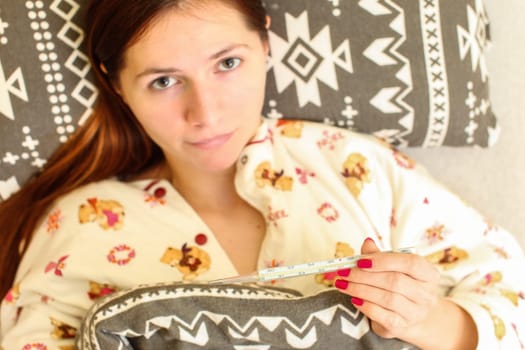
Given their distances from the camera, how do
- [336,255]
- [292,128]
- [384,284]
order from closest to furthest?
1. [384,284]
2. [336,255]
3. [292,128]

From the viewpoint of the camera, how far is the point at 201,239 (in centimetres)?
116

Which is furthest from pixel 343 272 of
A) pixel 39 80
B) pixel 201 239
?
pixel 39 80

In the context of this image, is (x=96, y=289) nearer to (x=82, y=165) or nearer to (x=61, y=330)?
(x=61, y=330)

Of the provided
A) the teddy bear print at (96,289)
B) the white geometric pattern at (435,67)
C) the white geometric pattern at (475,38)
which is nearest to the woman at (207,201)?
the teddy bear print at (96,289)

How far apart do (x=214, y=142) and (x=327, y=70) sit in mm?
303

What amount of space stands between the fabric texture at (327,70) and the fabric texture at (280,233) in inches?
3.2

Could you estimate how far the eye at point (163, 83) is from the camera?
3.26ft

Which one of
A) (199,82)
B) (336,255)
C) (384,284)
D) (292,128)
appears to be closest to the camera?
(384,284)

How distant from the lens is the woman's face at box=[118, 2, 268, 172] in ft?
3.09

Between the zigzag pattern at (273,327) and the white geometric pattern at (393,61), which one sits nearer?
the zigzag pattern at (273,327)

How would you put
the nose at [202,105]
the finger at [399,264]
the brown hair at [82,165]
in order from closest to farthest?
the finger at [399,264], the nose at [202,105], the brown hair at [82,165]

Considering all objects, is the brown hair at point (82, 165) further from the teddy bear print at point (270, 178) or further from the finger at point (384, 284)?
the finger at point (384, 284)

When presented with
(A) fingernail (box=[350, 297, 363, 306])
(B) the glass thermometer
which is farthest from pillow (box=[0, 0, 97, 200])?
(A) fingernail (box=[350, 297, 363, 306])

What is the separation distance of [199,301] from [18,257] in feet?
1.84
